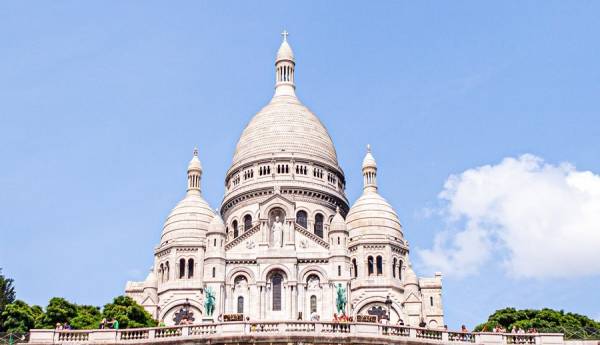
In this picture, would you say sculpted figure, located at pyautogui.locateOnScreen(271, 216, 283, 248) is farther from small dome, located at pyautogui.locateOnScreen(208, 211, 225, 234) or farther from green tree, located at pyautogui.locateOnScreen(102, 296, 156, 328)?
green tree, located at pyautogui.locateOnScreen(102, 296, 156, 328)

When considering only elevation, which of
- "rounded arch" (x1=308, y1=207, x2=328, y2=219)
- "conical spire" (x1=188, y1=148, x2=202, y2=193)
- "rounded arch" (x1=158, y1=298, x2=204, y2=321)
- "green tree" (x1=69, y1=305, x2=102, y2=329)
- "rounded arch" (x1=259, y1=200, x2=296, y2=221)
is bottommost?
"green tree" (x1=69, y1=305, x2=102, y2=329)

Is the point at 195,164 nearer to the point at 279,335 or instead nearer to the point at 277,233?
the point at 277,233

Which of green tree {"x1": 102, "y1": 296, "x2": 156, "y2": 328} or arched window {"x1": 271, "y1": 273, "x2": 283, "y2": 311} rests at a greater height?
arched window {"x1": 271, "y1": 273, "x2": 283, "y2": 311}

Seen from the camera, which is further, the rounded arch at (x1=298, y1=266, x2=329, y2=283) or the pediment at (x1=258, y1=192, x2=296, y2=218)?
the pediment at (x1=258, y1=192, x2=296, y2=218)

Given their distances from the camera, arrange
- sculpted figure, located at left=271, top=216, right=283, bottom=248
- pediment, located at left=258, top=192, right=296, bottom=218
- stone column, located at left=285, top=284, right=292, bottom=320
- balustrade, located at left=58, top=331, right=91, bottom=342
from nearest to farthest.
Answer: balustrade, located at left=58, top=331, right=91, bottom=342
stone column, located at left=285, top=284, right=292, bottom=320
sculpted figure, located at left=271, top=216, right=283, bottom=248
pediment, located at left=258, top=192, right=296, bottom=218

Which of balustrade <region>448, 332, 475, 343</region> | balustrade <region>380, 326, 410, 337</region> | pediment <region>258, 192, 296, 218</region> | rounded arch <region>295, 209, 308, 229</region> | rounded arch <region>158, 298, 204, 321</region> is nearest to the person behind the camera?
balustrade <region>380, 326, 410, 337</region>

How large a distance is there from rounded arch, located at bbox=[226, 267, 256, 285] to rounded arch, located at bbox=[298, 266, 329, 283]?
4.43 m

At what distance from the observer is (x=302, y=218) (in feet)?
357

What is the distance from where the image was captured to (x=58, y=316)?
73438 millimetres

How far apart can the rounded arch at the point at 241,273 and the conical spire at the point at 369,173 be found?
67.8 ft

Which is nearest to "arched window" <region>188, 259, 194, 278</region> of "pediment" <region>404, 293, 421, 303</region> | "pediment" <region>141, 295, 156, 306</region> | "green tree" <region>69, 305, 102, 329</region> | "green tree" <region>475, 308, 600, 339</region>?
"pediment" <region>141, 295, 156, 306</region>

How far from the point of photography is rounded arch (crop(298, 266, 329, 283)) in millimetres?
96931

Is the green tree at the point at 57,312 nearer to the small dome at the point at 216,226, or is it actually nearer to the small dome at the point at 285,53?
the small dome at the point at 216,226

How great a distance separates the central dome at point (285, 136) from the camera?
11450cm
